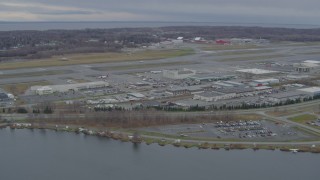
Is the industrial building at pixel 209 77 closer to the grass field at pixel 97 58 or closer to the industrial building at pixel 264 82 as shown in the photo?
the industrial building at pixel 264 82

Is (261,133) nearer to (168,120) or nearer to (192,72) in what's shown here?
(168,120)

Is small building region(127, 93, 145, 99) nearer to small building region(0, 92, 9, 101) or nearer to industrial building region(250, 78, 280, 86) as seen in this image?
small building region(0, 92, 9, 101)

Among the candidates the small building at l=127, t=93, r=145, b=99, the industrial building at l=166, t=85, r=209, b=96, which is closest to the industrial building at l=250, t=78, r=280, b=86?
the industrial building at l=166, t=85, r=209, b=96

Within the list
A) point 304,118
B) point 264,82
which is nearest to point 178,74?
point 264,82

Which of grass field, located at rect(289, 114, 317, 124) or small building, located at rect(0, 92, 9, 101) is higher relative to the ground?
small building, located at rect(0, 92, 9, 101)

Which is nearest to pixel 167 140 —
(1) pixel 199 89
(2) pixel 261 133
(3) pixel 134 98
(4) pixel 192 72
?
(2) pixel 261 133

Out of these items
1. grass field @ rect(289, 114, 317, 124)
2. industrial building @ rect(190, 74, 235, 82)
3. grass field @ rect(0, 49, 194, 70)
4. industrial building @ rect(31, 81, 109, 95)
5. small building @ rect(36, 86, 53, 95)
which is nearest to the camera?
grass field @ rect(289, 114, 317, 124)

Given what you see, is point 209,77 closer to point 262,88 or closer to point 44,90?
point 262,88
